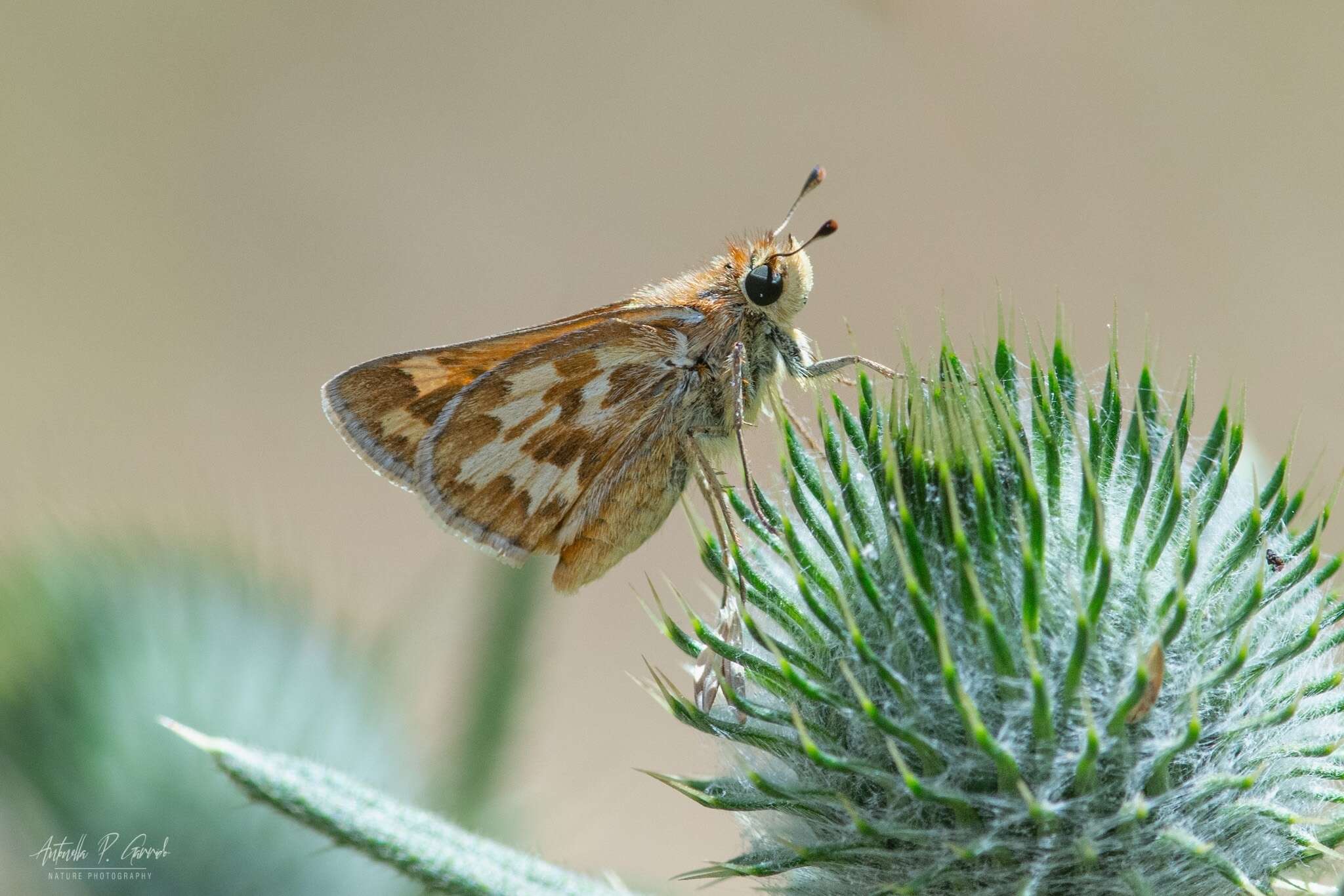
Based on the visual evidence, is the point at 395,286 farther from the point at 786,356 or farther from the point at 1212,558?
the point at 1212,558

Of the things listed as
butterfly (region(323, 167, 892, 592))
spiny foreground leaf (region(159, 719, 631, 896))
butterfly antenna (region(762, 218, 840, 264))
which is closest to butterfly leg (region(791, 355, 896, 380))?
butterfly (region(323, 167, 892, 592))

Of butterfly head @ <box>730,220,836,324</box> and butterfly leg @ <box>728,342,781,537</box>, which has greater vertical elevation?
butterfly head @ <box>730,220,836,324</box>

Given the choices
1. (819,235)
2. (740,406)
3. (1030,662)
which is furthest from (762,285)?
(1030,662)

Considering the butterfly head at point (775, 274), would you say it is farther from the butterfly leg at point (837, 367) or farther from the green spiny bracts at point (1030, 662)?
the green spiny bracts at point (1030, 662)

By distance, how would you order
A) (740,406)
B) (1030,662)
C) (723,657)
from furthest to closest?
1. (740,406)
2. (723,657)
3. (1030,662)

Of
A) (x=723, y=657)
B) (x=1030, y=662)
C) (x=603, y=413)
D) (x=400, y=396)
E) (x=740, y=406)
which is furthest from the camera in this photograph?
(x=400, y=396)

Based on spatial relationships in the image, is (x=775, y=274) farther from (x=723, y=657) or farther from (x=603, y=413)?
(x=723, y=657)

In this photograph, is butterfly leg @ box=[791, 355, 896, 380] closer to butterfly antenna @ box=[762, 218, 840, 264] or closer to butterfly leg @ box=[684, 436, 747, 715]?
butterfly antenna @ box=[762, 218, 840, 264]

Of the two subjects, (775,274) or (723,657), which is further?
(775,274)
